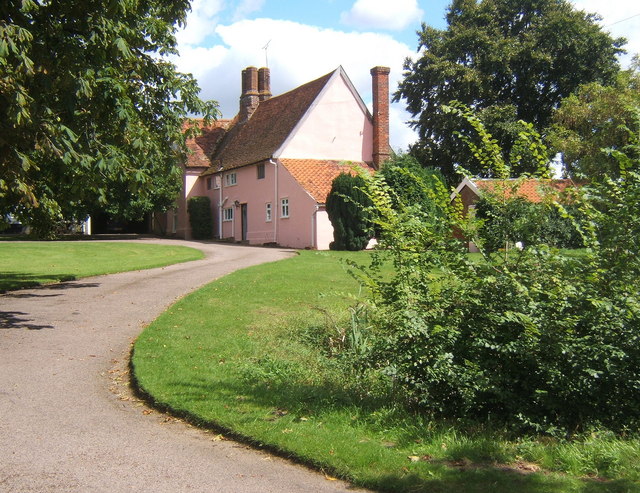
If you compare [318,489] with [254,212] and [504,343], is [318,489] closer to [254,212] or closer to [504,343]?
[504,343]

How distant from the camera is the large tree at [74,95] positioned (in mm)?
10734

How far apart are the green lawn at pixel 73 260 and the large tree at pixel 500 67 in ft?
69.6

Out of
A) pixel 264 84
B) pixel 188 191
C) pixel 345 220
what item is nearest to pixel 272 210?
pixel 345 220

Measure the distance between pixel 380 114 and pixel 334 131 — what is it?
2.73 metres

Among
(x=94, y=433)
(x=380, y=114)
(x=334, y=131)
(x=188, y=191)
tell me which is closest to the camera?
(x=94, y=433)

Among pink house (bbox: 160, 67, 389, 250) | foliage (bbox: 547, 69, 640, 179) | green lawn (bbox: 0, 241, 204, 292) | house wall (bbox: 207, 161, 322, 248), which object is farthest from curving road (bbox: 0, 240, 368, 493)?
foliage (bbox: 547, 69, 640, 179)

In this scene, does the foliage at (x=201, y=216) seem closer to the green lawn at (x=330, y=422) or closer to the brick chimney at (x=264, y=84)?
the brick chimney at (x=264, y=84)

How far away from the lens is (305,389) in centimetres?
765

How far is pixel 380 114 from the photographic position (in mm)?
36281

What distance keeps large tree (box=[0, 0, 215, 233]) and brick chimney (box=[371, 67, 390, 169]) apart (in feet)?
68.7

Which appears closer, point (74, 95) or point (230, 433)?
point (230, 433)

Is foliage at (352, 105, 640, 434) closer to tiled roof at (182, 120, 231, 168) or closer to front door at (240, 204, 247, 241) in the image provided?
front door at (240, 204, 247, 241)

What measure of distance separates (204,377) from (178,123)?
10505mm

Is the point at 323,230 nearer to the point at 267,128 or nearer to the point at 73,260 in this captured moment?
the point at 267,128
